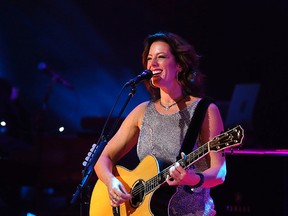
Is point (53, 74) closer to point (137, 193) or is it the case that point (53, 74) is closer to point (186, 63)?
point (186, 63)

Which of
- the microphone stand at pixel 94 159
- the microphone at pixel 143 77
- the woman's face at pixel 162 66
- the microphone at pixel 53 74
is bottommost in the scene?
the microphone stand at pixel 94 159

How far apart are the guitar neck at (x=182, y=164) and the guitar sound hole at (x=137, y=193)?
3.1 inches

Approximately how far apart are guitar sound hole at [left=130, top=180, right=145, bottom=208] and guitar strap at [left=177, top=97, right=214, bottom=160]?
1.50 ft

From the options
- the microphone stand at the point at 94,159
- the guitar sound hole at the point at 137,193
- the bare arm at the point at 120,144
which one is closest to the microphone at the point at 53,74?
the bare arm at the point at 120,144

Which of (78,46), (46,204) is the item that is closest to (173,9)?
(78,46)

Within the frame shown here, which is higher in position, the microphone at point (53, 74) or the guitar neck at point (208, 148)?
the microphone at point (53, 74)

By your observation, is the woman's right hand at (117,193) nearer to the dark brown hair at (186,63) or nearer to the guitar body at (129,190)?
the guitar body at (129,190)

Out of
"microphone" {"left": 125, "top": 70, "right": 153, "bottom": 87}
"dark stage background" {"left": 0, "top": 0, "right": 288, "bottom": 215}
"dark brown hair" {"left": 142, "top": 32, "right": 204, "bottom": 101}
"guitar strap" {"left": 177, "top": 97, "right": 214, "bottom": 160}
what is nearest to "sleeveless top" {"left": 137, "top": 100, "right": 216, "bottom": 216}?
"guitar strap" {"left": 177, "top": 97, "right": 214, "bottom": 160}

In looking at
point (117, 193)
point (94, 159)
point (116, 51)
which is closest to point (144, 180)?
point (117, 193)

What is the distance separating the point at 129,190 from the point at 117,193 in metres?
0.13

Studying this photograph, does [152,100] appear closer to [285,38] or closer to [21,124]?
[21,124]

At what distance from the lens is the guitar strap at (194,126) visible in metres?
3.75

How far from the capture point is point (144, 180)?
394cm

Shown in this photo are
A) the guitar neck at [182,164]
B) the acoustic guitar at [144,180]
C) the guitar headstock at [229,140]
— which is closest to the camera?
the guitar headstock at [229,140]
